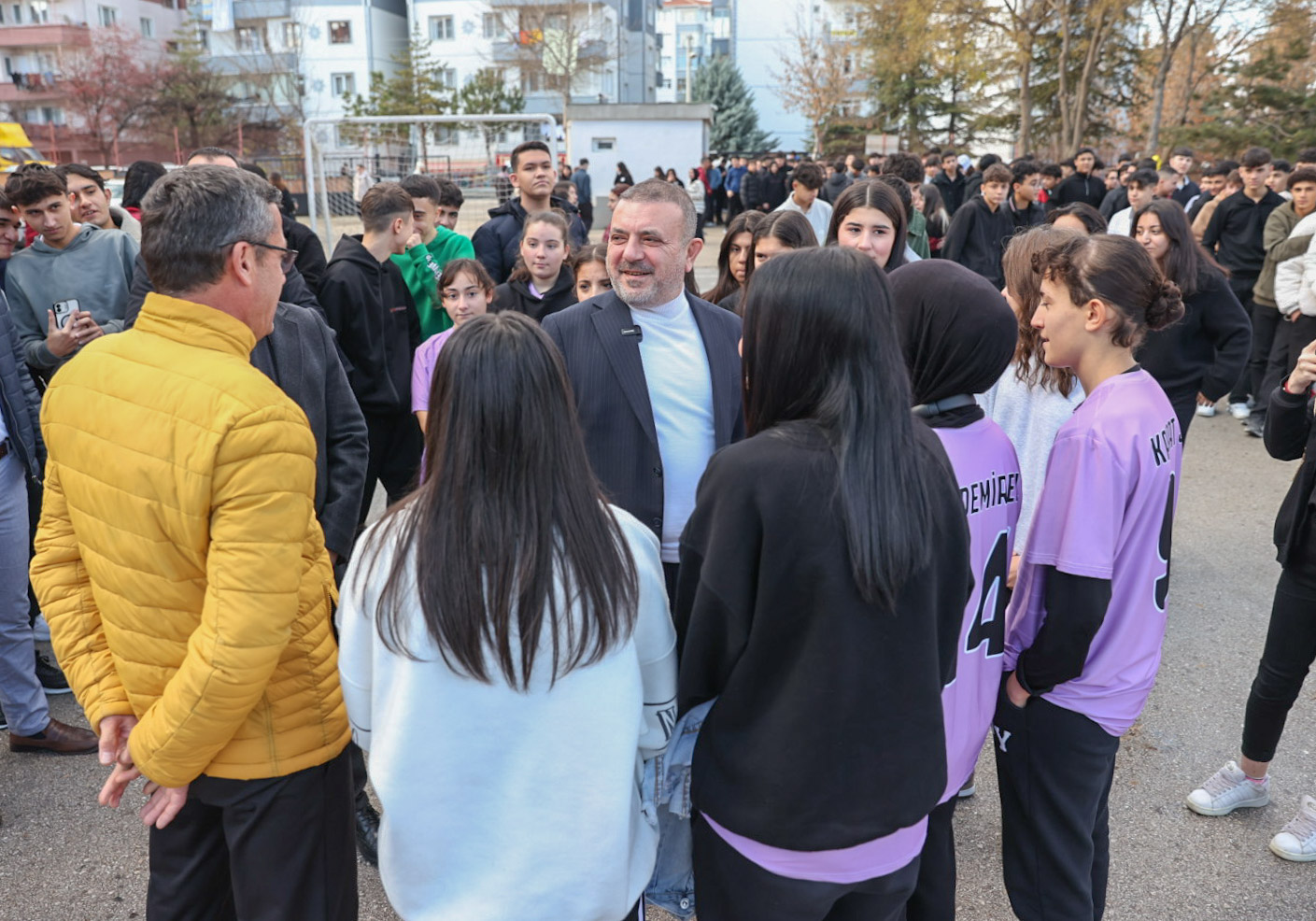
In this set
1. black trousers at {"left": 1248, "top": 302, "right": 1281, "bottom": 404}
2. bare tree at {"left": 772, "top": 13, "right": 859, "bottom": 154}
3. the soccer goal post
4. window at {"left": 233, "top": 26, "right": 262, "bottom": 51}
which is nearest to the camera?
black trousers at {"left": 1248, "top": 302, "right": 1281, "bottom": 404}

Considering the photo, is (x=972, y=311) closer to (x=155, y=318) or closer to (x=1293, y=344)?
(x=155, y=318)

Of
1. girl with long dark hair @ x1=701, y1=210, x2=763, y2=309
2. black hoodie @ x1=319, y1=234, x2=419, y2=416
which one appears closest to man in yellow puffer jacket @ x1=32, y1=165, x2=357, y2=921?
black hoodie @ x1=319, y1=234, x2=419, y2=416

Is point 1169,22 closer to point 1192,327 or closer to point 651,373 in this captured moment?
point 1192,327

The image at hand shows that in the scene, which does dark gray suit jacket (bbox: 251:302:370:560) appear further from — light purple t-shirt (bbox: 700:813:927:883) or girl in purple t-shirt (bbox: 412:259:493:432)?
girl in purple t-shirt (bbox: 412:259:493:432)

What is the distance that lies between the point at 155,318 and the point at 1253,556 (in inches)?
241

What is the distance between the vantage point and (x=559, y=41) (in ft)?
150

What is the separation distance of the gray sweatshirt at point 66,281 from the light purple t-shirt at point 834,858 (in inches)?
159

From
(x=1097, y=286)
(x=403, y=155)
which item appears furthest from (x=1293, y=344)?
(x=403, y=155)

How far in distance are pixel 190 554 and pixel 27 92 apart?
2279 inches

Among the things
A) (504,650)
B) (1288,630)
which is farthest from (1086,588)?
(1288,630)

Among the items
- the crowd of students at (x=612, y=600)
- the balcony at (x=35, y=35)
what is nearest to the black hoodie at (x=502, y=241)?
the crowd of students at (x=612, y=600)

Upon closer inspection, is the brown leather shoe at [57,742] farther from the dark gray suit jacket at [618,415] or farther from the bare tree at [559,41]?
the bare tree at [559,41]

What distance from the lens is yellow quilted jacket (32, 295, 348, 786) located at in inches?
69.1

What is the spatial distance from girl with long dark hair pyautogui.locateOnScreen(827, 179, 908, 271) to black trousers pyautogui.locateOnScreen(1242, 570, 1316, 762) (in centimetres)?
211
